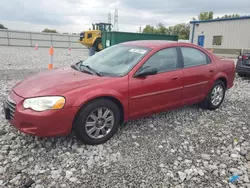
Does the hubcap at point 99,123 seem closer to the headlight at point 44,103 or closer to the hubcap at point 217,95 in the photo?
the headlight at point 44,103

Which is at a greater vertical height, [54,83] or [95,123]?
[54,83]

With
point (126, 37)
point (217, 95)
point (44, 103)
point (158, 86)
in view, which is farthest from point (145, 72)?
point (126, 37)

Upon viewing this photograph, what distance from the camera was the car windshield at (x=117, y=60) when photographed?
10.9ft

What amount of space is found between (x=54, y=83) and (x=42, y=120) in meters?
0.59

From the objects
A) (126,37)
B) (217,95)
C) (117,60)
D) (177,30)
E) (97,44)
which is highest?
(177,30)

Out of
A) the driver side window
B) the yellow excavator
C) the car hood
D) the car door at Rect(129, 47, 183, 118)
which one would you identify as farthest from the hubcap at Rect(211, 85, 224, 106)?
the yellow excavator

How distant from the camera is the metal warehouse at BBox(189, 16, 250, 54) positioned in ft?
59.6

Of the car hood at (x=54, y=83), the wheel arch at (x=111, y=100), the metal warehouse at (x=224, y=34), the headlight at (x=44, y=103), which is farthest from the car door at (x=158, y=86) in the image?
the metal warehouse at (x=224, y=34)

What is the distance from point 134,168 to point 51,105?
1.33 m

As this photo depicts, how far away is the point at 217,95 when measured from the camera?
4684 millimetres

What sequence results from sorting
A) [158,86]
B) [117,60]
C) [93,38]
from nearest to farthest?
[158,86] < [117,60] < [93,38]

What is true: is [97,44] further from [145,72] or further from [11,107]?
[11,107]

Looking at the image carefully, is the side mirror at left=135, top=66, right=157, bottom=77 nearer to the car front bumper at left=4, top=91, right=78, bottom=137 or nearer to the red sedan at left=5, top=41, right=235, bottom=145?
the red sedan at left=5, top=41, right=235, bottom=145

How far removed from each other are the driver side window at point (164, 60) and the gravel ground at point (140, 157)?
1.04 m
